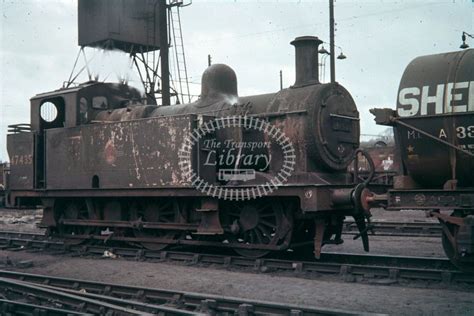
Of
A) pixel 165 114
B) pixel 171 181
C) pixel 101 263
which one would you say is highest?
pixel 165 114

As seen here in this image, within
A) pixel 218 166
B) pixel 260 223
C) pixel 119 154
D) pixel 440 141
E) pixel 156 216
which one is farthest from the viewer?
pixel 119 154

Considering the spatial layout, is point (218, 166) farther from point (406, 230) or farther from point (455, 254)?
point (406, 230)

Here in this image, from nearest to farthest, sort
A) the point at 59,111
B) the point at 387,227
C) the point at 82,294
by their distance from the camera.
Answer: the point at 82,294 → the point at 59,111 → the point at 387,227

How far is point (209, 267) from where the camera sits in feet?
32.0

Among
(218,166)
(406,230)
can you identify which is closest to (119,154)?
(218,166)

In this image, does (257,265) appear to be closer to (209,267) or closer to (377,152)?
(209,267)

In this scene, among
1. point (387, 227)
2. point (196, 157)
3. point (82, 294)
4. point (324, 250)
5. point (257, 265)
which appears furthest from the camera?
point (387, 227)

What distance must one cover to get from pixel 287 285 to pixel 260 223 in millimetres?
1877

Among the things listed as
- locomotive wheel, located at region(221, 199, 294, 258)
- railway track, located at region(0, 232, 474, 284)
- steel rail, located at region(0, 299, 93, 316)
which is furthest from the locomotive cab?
steel rail, located at region(0, 299, 93, 316)

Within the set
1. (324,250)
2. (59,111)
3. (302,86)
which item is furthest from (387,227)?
(59,111)

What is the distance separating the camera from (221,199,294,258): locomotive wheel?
30.9 feet

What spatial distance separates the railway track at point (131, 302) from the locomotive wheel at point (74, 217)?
394 cm

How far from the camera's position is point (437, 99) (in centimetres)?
745

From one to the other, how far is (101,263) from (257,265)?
125 inches
